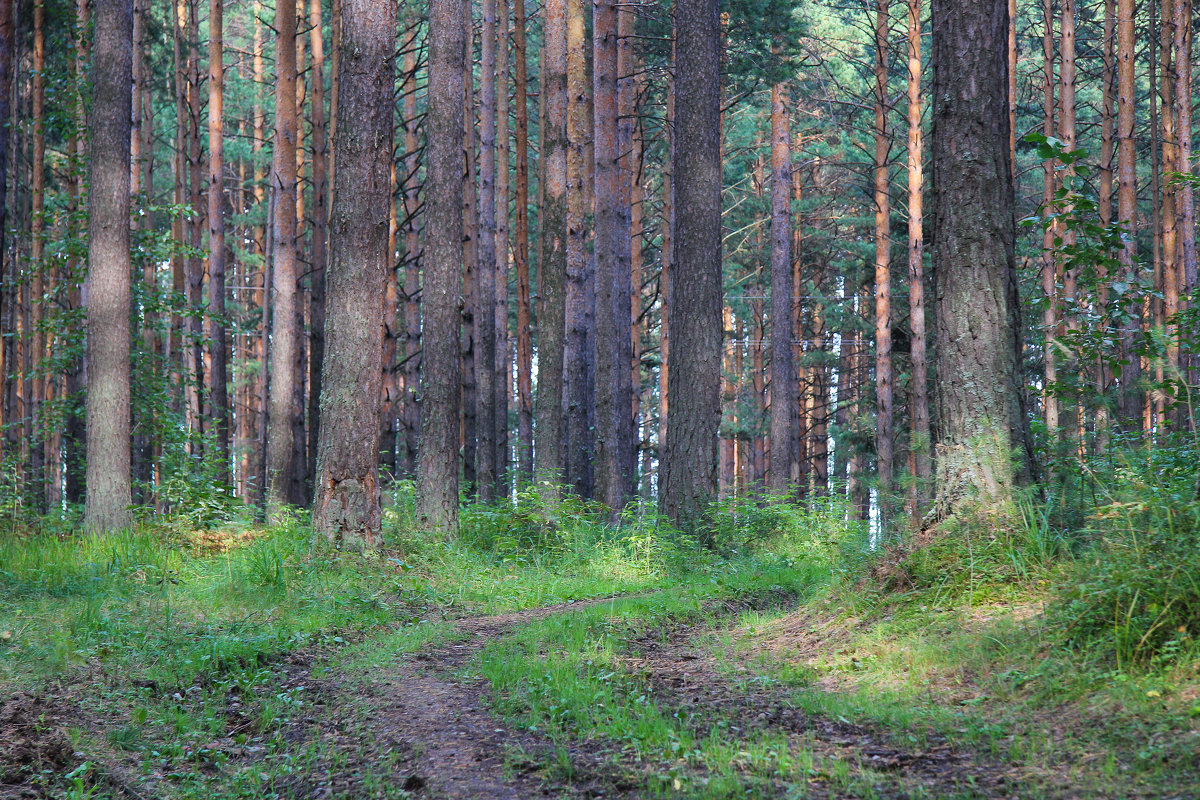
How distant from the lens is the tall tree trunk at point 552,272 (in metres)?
13.6

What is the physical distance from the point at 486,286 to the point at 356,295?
911 centimetres

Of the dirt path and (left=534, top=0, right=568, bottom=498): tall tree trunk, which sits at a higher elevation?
(left=534, top=0, right=568, bottom=498): tall tree trunk

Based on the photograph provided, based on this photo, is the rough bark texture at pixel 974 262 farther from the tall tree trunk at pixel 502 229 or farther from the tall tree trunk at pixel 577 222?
the tall tree trunk at pixel 502 229

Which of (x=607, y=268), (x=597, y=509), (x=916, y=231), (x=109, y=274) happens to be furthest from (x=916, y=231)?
(x=109, y=274)

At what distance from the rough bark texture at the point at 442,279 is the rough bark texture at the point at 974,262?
22.8 ft

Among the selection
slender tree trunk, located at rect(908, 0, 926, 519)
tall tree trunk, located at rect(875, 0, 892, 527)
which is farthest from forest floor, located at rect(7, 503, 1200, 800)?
slender tree trunk, located at rect(908, 0, 926, 519)

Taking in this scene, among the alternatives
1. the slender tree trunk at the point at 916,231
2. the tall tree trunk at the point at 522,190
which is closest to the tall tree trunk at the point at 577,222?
the tall tree trunk at the point at 522,190

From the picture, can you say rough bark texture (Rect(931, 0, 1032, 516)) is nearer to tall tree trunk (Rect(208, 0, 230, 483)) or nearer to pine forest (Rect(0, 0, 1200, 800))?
pine forest (Rect(0, 0, 1200, 800))

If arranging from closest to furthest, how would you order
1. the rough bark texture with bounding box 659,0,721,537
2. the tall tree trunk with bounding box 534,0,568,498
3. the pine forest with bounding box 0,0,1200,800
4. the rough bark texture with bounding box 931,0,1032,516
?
the pine forest with bounding box 0,0,1200,800 < the rough bark texture with bounding box 931,0,1032,516 < the rough bark texture with bounding box 659,0,721,537 < the tall tree trunk with bounding box 534,0,568,498

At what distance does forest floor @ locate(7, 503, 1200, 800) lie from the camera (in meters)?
3.42

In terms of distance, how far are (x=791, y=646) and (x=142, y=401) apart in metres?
12.0

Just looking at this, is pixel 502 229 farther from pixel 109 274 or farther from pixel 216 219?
pixel 109 274

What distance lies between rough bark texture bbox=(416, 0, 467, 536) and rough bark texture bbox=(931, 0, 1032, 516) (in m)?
6.94

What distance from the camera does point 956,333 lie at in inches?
240
